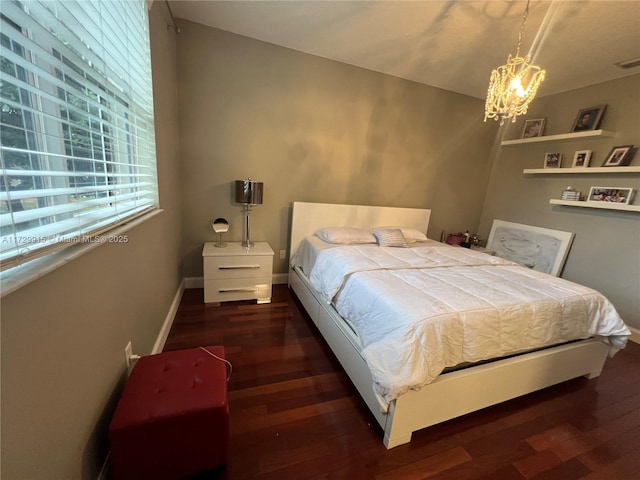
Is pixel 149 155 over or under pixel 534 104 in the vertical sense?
under

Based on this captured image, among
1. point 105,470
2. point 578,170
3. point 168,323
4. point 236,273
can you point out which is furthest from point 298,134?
point 578,170

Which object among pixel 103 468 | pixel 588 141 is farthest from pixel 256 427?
pixel 588 141

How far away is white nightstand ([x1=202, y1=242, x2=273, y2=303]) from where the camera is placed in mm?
2384

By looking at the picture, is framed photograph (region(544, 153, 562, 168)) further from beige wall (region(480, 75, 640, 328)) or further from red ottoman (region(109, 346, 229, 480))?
red ottoman (region(109, 346, 229, 480))

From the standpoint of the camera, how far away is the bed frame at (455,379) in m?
1.25

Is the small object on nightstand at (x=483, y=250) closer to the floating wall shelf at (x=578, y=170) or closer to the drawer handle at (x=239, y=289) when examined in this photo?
the floating wall shelf at (x=578, y=170)

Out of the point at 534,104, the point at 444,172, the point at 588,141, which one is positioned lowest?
the point at 444,172

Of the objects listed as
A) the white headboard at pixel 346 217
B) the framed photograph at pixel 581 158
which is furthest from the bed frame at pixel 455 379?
the framed photograph at pixel 581 158

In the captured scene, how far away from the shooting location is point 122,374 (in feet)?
3.85

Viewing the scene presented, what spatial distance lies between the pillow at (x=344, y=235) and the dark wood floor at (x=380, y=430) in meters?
1.08

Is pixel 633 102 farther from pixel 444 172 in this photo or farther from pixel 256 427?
pixel 256 427

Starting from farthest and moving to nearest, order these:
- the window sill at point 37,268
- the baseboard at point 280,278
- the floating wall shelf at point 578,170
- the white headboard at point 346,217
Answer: the baseboard at point 280,278, the white headboard at point 346,217, the floating wall shelf at point 578,170, the window sill at point 37,268

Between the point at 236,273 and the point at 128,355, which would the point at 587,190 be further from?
the point at 128,355

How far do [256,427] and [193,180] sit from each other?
7.22ft
